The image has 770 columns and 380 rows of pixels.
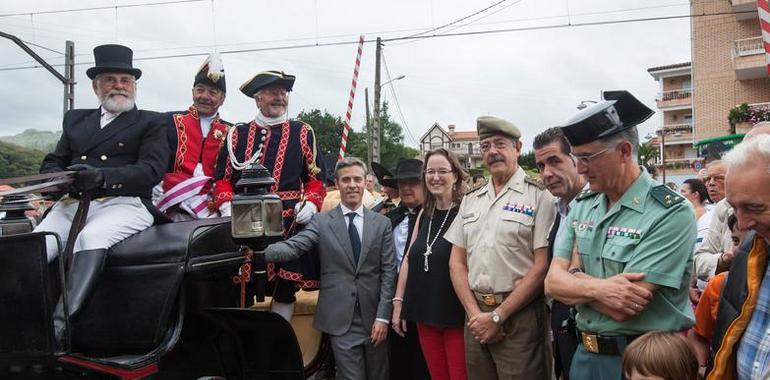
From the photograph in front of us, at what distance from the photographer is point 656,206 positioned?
2.24 m

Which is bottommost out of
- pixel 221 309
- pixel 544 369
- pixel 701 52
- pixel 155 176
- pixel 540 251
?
pixel 544 369

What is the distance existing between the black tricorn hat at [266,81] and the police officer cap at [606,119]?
2153 mm

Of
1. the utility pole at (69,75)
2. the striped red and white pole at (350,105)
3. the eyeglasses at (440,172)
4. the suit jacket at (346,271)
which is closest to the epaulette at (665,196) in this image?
the eyeglasses at (440,172)

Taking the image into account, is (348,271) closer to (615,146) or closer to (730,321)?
(615,146)

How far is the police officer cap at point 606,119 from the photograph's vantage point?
2.25m

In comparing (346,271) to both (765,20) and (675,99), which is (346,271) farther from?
(675,99)

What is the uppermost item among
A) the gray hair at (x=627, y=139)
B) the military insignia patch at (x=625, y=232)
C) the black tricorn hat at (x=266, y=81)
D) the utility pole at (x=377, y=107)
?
the utility pole at (x=377, y=107)

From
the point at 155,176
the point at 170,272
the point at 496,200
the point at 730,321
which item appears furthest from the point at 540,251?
the point at 155,176

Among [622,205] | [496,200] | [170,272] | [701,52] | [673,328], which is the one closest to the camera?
[673,328]

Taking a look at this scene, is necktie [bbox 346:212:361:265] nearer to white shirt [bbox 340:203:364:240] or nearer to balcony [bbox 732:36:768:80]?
white shirt [bbox 340:203:364:240]

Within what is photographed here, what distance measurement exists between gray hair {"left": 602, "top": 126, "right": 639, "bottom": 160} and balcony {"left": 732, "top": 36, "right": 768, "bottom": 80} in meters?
27.5

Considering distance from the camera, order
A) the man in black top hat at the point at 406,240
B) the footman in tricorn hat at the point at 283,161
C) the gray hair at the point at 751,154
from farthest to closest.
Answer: the man in black top hat at the point at 406,240
the footman in tricorn hat at the point at 283,161
the gray hair at the point at 751,154

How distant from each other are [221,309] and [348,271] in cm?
101

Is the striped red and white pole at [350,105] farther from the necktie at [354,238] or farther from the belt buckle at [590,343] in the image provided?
the belt buckle at [590,343]
